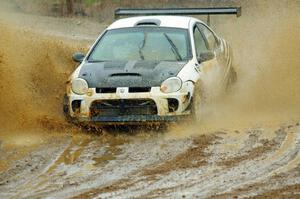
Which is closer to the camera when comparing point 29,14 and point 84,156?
point 84,156

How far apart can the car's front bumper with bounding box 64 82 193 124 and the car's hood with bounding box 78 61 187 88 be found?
0.38 ft

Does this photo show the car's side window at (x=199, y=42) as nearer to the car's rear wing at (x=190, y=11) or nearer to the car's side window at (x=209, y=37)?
the car's side window at (x=209, y=37)

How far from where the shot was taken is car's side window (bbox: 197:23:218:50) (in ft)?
41.3

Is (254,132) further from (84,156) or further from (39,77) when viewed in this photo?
(39,77)

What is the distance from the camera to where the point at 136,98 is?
1047 centimetres

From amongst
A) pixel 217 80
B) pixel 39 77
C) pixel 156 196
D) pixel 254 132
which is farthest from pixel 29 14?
pixel 156 196

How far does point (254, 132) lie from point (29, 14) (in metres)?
18.4

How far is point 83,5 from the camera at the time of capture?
96.6ft

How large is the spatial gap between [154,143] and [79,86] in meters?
1.49

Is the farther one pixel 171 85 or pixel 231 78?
pixel 231 78

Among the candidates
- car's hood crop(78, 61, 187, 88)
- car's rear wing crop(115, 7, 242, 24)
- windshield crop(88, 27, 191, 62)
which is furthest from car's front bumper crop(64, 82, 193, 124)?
car's rear wing crop(115, 7, 242, 24)

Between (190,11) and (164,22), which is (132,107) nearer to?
(164,22)

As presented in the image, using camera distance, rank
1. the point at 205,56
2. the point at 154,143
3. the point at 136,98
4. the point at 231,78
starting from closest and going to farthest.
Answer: the point at 154,143
the point at 136,98
the point at 205,56
the point at 231,78

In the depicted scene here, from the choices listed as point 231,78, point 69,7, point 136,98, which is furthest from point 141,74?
point 69,7
